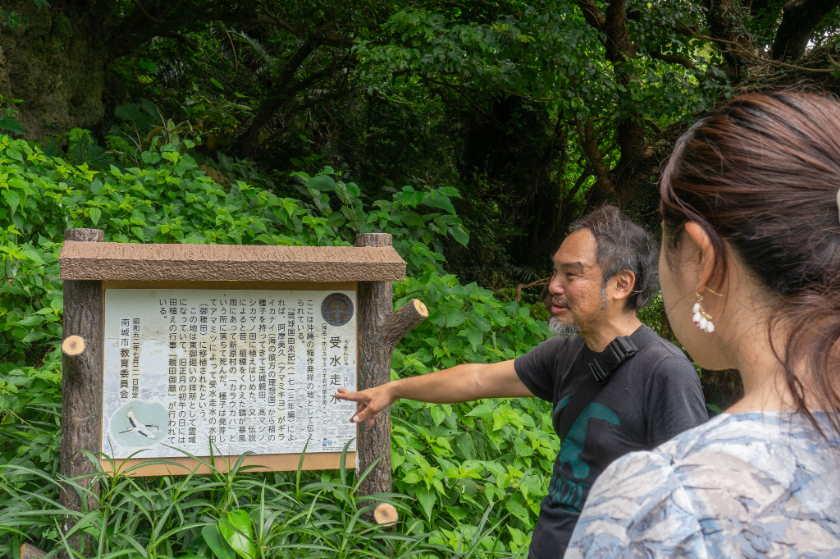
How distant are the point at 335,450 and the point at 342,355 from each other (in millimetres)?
373

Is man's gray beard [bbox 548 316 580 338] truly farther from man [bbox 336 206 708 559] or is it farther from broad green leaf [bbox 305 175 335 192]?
broad green leaf [bbox 305 175 335 192]

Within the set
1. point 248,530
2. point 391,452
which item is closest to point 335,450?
point 391,452

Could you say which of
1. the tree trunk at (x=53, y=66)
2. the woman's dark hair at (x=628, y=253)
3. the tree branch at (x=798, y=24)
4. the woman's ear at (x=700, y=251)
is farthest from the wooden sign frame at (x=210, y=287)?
the tree branch at (x=798, y=24)

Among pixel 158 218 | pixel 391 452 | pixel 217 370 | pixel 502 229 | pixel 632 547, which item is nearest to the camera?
pixel 632 547

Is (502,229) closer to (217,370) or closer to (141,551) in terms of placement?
(217,370)

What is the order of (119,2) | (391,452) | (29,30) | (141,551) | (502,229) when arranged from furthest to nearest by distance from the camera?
(502,229) < (119,2) < (29,30) < (391,452) < (141,551)

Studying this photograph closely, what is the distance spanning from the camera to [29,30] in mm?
5422

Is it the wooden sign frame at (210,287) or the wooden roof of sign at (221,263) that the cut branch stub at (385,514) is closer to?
the wooden sign frame at (210,287)

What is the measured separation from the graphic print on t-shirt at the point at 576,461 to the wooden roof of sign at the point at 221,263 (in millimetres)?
1013

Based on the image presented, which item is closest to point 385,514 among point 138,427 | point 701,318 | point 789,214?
point 138,427

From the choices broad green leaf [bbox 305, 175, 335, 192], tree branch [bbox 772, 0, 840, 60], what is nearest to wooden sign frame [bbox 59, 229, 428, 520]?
broad green leaf [bbox 305, 175, 335, 192]

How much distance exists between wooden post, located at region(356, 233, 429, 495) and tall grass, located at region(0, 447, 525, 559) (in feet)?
0.24

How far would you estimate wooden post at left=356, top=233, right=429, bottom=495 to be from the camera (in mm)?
2515

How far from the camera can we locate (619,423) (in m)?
1.59
